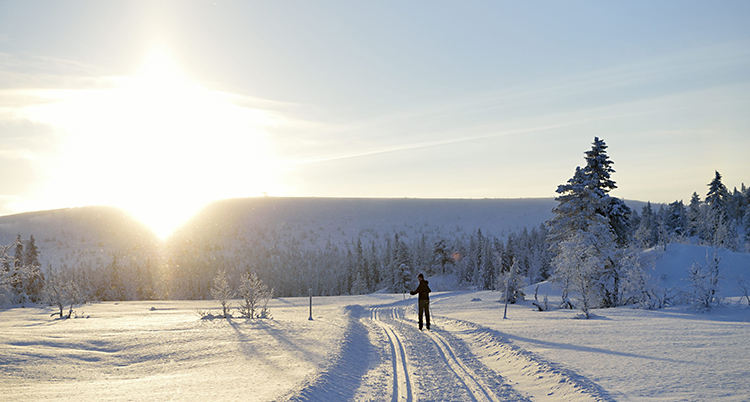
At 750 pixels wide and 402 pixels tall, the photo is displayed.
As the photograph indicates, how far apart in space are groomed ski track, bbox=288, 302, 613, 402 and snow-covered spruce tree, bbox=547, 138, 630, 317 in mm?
16554

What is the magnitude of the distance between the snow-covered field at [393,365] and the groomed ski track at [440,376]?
0.03m

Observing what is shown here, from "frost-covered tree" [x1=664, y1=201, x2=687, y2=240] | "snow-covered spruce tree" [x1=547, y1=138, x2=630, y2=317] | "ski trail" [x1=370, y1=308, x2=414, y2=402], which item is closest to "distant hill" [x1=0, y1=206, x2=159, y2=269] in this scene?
"snow-covered spruce tree" [x1=547, y1=138, x2=630, y2=317]

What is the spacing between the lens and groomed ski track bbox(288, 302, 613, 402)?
23.6 ft

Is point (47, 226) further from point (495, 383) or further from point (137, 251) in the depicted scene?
point (495, 383)

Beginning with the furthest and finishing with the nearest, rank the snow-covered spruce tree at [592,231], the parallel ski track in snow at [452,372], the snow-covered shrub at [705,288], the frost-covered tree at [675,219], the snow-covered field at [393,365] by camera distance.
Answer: the frost-covered tree at [675,219] < the snow-covered spruce tree at [592,231] < the snow-covered shrub at [705,288] < the parallel ski track in snow at [452,372] < the snow-covered field at [393,365]

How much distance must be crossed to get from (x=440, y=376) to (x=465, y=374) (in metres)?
0.58

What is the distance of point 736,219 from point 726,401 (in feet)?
319

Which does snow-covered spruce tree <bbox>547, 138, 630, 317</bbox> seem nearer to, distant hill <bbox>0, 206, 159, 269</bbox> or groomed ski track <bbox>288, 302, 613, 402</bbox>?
groomed ski track <bbox>288, 302, 613, 402</bbox>

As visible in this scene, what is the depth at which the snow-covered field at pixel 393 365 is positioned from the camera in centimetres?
698

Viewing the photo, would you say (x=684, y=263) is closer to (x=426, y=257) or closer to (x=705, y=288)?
(x=705, y=288)

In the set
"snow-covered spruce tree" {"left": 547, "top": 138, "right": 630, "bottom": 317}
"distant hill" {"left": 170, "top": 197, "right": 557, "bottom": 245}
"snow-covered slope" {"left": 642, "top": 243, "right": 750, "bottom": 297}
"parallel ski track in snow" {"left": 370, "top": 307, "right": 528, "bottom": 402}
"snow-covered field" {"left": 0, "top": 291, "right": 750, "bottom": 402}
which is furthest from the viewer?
"distant hill" {"left": 170, "top": 197, "right": 557, "bottom": 245}

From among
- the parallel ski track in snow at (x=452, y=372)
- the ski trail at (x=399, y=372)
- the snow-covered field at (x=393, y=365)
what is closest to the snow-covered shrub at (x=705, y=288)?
the snow-covered field at (x=393, y=365)

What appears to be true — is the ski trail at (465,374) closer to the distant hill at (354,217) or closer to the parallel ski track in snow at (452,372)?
the parallel ski track in snow at (452,372)

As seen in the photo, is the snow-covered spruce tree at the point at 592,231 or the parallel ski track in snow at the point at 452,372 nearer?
the parallel ski track in snow at the point at 452,372
